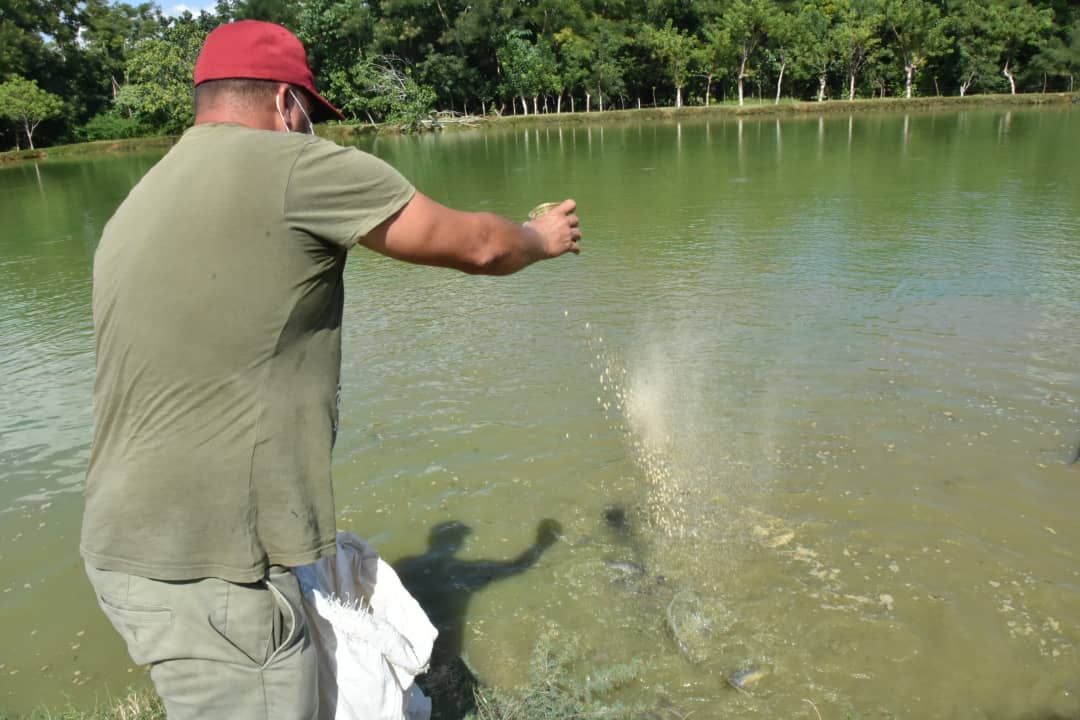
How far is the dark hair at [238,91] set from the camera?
200cm

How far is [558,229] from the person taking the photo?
248 cm

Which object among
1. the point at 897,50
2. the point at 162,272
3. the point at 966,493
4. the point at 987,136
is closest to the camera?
the point at 162,272

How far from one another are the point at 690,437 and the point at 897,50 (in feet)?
195

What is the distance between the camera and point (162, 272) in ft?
5.96

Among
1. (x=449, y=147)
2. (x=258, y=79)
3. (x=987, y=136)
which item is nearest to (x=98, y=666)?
(x=258, y=79)

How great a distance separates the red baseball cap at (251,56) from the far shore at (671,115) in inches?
2010

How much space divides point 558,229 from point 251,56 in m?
0.97

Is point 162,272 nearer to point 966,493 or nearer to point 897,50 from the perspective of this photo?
point 966,493

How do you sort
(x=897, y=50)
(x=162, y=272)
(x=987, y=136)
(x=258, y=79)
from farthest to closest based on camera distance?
(x=897, y=50) → (x=987, y=136) → (x=258, y=79) → (x=162, y=272)

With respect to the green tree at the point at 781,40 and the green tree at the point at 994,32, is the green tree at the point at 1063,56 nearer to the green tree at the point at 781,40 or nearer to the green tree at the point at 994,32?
the green tree at the point at 994,32

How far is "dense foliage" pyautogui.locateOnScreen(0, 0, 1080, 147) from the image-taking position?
53.5 m

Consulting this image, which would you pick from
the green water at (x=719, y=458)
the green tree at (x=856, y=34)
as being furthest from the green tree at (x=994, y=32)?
the green water at (x=719, y=458)

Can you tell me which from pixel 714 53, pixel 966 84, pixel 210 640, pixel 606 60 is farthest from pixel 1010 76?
pixel 210 640

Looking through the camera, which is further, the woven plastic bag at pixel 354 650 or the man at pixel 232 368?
the woven plastic bag at pixel 354 650
